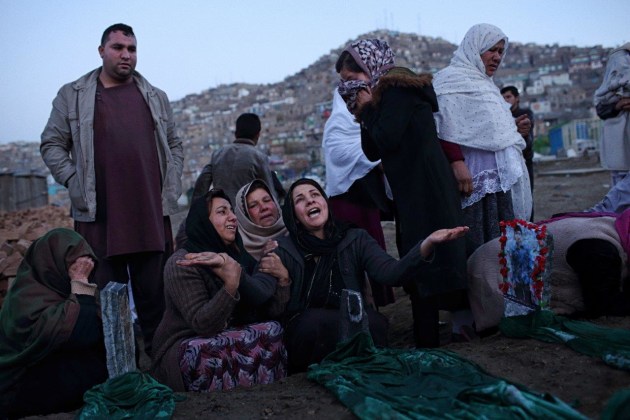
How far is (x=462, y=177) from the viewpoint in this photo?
3.93 m

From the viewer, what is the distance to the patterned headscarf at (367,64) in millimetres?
4000

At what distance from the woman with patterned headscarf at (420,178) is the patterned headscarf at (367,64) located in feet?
0.43

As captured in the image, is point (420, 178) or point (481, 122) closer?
point (420, 178)

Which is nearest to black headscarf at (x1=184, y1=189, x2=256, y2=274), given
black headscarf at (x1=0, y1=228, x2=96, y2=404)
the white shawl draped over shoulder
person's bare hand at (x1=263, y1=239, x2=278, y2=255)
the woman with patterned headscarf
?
person's bare hand at (x1=263, y1=239, x2=278, y2=255)

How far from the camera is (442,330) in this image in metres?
4.65

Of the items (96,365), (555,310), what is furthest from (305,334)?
(555,310)

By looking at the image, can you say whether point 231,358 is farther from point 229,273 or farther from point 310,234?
point 310,234

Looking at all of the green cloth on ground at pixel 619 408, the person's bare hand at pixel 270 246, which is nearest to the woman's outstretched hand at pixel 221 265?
the person's bare hand at pixel 270 246

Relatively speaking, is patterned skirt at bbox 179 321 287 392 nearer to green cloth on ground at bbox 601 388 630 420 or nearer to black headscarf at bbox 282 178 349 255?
black headscarf at bbox 282 178 349 255

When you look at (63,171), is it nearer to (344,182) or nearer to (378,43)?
(344,182)

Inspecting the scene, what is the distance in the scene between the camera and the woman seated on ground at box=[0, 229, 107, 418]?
3.19 metres

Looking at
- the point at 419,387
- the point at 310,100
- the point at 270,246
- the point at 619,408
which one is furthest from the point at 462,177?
the point at 310,100

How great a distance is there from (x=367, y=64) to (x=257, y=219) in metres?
1.16

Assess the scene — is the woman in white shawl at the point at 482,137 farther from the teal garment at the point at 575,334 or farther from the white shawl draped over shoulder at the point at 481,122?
the teal garment at the point at 575,334
